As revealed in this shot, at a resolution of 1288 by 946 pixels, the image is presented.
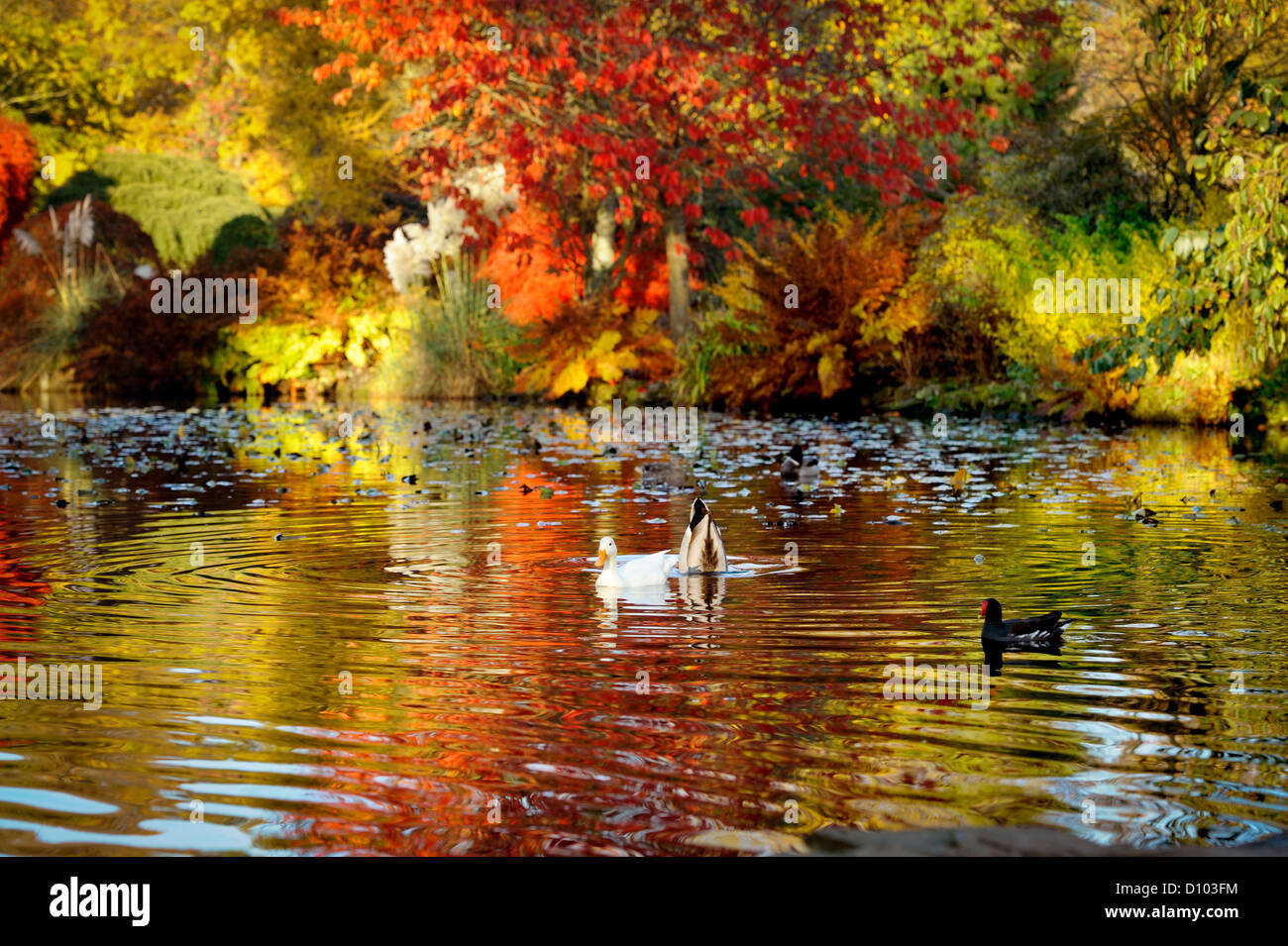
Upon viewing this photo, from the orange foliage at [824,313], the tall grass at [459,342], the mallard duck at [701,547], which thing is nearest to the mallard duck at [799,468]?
the mallard duck at [701,547]

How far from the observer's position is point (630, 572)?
8445 mm

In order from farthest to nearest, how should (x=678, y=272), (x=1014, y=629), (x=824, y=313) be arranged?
(x=678, y=272)
(x=824, y=313)
(x=1014, y=629)

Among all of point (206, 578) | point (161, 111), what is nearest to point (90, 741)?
point (206, 578)

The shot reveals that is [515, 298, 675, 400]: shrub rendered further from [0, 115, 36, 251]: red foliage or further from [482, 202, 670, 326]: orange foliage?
[0, 115, 36, 251]: red foliage

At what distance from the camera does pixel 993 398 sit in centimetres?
2334

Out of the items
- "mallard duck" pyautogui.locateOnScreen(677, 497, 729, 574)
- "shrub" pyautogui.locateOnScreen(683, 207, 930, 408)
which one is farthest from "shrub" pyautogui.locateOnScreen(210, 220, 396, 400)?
"mallard duck" pyautogui.locateOnScreen(677, 497, 729, 574)

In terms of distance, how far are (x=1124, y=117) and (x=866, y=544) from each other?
573 inches

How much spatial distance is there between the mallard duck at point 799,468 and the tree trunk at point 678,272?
42.7 ft

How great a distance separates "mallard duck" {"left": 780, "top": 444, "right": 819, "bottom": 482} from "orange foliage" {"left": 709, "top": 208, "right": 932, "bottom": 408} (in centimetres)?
978

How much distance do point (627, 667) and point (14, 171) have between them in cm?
3934

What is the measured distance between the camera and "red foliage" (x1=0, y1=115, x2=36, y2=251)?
41.4 metres

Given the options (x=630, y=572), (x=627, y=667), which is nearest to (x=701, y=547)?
(x=630, y=572)

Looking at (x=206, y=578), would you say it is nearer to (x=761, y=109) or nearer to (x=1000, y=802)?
(x=1000, y=802)

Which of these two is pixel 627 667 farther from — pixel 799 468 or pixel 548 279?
pixel 548 279
